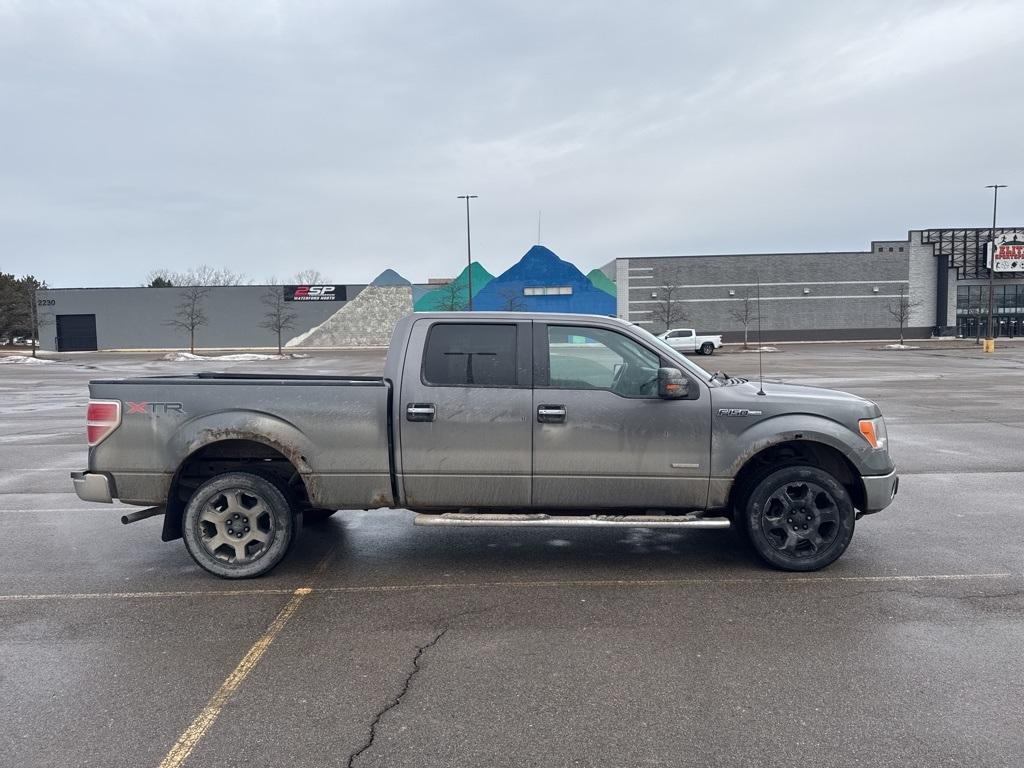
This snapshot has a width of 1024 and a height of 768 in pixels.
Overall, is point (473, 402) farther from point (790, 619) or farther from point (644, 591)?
point (790, 619)

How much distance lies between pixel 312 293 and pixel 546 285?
21529 mm

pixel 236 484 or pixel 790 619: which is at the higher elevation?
pixel 236 484

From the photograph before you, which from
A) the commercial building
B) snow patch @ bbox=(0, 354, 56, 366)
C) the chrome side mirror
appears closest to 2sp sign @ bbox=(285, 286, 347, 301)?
the commercial building

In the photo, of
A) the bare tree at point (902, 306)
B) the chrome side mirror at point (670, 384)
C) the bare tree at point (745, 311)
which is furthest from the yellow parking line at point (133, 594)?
the bare tree at point (902, 306)

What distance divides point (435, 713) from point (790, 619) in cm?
227

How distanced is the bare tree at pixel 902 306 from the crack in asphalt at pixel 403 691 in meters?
65.2

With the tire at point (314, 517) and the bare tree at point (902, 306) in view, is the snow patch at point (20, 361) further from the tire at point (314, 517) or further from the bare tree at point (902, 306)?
the bare tree at point (902, 306)

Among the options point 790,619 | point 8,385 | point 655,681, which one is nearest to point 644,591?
point 790,619

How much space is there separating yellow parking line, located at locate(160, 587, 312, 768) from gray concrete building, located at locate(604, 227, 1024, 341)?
61449 mm

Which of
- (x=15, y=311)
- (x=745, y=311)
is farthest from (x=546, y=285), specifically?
(x=15, y=311)

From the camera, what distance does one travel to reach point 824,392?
559cm

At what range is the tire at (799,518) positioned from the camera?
525 centimetres

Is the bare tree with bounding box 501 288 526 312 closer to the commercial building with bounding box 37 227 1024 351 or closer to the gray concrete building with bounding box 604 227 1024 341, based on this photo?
the commercial building with bounding box 37 227 1024 351

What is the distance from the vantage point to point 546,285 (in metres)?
67.6
